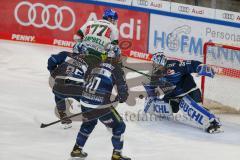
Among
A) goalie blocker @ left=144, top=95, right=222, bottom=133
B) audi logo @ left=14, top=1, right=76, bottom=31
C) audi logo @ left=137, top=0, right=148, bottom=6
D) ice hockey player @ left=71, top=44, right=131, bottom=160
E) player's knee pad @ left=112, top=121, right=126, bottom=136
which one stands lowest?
goalie blocker @ left=144, top=95, right=222, bottom=133

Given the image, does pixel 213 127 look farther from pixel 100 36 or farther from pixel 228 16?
pixel 228 16

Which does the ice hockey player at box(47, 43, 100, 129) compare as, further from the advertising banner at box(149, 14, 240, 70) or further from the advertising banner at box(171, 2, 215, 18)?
the advertising banner at box(171, 2, 215, 18)

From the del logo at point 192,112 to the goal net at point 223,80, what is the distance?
1.44 meters

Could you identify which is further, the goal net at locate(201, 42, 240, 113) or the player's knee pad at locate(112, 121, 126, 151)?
the goal net at locate(201, 42, 240, 113)

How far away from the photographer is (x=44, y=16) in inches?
603

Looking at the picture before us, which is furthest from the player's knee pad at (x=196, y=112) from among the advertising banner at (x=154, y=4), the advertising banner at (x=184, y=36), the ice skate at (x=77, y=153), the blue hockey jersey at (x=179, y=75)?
the advertising banner at (x=154, y=4)

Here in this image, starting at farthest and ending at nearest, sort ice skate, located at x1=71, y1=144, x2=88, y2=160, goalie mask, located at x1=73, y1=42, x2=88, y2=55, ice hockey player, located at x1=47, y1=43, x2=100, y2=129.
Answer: ice hockey player, located at x1=47, y1=43, x2=100, y2=129 → goalie mask, located at x1=73, y1=42, x2=88, y2=55 → ice skate, located at x1=71, y1=144, x2=88, y2=160

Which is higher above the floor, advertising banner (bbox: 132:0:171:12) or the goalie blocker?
advertising banner (bbox: 132:0:171:12)

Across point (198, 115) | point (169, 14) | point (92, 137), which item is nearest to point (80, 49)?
point (92, 137)

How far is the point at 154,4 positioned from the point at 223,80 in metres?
4.07

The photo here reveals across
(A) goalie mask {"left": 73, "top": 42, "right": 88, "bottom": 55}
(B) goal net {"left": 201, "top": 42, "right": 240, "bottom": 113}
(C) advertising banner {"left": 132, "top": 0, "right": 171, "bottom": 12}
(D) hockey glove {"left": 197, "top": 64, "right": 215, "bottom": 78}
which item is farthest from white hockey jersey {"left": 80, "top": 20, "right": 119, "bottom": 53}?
(C) advertising banner {"left": 132, "top": 0, "right": 171, "bottom": 12}

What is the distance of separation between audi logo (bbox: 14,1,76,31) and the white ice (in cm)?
344

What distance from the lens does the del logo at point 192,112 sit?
9812 millimetres

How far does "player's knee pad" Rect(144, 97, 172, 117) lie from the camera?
1025 centimetres
